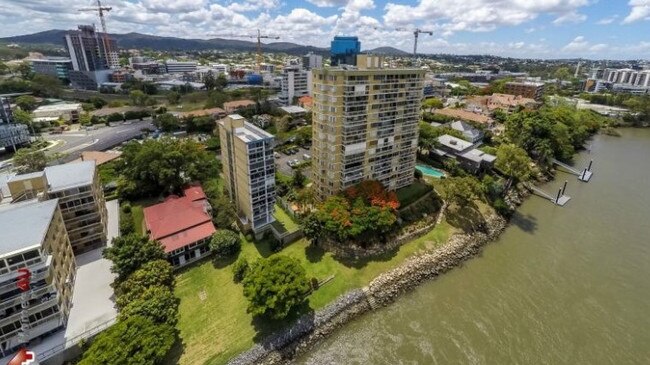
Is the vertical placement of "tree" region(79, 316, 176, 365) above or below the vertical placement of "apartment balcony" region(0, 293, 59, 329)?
below

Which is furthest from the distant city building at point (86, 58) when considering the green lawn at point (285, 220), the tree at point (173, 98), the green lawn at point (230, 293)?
the green lawn at point (230, 293)

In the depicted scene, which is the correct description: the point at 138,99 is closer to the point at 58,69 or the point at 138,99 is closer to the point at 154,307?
the point at 58,69

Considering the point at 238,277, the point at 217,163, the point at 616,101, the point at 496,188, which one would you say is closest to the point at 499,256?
the point at 496,188

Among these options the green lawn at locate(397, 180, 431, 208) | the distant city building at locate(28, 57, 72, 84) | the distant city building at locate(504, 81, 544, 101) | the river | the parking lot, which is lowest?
the river

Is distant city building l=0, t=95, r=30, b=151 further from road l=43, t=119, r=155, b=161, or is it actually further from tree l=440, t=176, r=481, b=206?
tree l=440, t=176, r=481, b=206

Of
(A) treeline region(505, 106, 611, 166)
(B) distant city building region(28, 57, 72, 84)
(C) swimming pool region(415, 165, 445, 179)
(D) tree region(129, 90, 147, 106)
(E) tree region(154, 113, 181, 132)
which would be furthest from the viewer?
(B) distant city building region(28, 57, 72, 84)

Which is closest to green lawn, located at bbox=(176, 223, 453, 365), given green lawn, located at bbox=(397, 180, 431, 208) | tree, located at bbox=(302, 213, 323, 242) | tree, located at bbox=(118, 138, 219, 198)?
tree, located at bbox=(302, 213, 323, 242)

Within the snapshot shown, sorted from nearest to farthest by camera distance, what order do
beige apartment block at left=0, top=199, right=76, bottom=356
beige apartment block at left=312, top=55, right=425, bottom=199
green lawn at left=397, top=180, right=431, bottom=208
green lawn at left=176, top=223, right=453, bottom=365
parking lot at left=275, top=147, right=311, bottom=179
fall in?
1. beige apartment block at left=0, top=199, right=76, bottom=356
2. green lawn at left=176, top=223, right=453, bottom=365
3. beige apartment block at left=312, top=55, right=425, bottom=199
4. green lawn at left=397, top=180, right=431, bottom=208
5. parking lot at left=275, top=147, right=311, bottom=179
